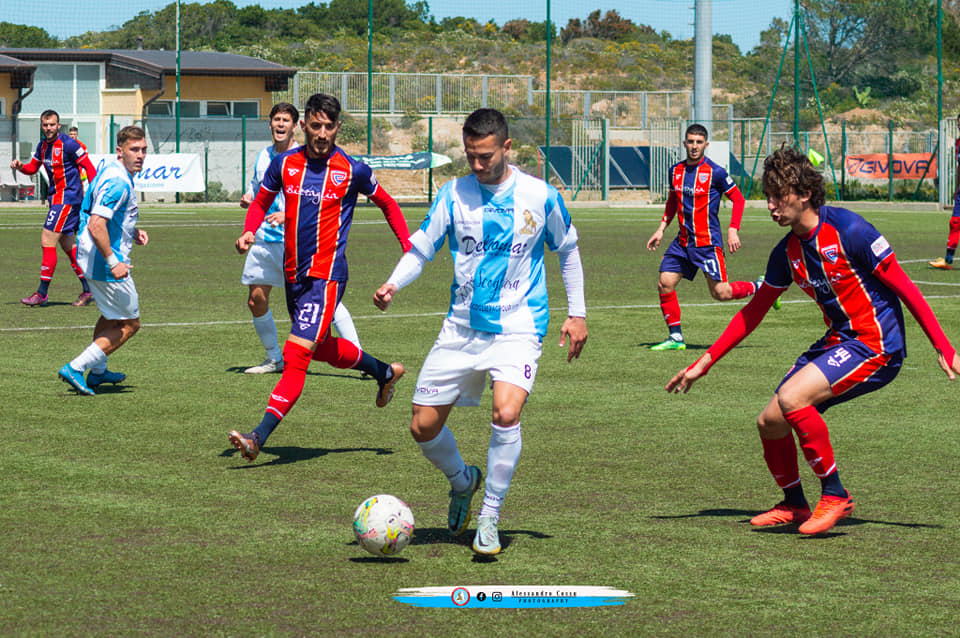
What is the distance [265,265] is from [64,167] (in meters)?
6.89

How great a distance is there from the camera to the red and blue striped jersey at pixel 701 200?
12.6m

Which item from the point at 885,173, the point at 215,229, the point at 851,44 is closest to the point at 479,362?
the point at 215,229

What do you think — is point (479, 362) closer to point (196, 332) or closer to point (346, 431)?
point (346, 431)

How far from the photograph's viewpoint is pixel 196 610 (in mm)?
4766

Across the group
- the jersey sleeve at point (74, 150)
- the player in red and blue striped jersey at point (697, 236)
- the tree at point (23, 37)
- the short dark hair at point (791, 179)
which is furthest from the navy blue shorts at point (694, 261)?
the tree at point (23, 37)

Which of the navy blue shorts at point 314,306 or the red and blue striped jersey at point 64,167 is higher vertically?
the red and blue striped jersey at point 64,167

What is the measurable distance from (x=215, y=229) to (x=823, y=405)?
25.6 metres

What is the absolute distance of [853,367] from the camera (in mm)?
5945

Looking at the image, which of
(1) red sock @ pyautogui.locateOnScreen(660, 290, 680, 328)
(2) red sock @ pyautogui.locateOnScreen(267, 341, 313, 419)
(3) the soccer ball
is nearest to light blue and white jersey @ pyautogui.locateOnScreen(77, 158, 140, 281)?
(2) red sock @ pyautogui.locateOnScreen(267, 341, 313, 419)

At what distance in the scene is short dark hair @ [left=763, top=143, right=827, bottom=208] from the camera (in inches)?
231

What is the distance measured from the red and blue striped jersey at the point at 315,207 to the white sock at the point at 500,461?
112 inches

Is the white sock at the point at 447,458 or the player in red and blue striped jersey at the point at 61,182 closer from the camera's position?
the white sock at the point at 447,458

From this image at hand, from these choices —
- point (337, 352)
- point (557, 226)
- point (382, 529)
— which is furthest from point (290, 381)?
point (382, 529)

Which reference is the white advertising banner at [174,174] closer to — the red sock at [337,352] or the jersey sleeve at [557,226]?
the red sock at [337,352]
